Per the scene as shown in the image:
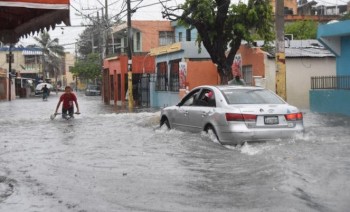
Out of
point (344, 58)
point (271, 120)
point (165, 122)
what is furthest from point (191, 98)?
point (344, 58)

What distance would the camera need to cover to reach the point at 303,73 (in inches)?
935

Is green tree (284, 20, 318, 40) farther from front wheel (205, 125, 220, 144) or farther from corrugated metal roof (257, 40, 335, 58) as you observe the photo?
front wheel (205, 125, 220, 144)

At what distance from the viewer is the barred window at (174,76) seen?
1256 inches

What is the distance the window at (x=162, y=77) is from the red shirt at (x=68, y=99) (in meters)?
14.0

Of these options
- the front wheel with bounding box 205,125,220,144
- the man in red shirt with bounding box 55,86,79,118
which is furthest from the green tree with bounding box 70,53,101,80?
the front wheel with bounding box 205,125,220,144

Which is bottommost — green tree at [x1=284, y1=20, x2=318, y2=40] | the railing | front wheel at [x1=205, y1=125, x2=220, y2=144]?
front wheel at [x1=205, y1=125, x2=220, y2=144]

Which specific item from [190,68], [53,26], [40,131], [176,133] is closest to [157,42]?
[190,68]

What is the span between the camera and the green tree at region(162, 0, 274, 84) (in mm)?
19250

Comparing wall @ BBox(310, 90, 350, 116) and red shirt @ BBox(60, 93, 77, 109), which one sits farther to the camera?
red shirt @ BBox(60, 93, 77, 109)

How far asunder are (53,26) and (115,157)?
429cm

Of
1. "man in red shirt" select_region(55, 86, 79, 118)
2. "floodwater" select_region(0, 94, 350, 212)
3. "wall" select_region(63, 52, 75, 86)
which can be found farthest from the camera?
"wall" select_region(63, 52, 75, 86)

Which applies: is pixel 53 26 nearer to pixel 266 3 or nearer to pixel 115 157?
pixel 115 157

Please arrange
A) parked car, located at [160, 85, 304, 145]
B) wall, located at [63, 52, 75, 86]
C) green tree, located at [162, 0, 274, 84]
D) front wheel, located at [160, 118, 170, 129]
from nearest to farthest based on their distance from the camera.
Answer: parked car, located at [160, 85, 304, 145] → front wheel, located at [160, 118, 170, 129] → green tree, located at [162, 0, 274, 84] → wall, located at [63, 52, 75, 86]

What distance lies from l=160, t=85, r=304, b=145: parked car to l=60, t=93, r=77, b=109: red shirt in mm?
8975
